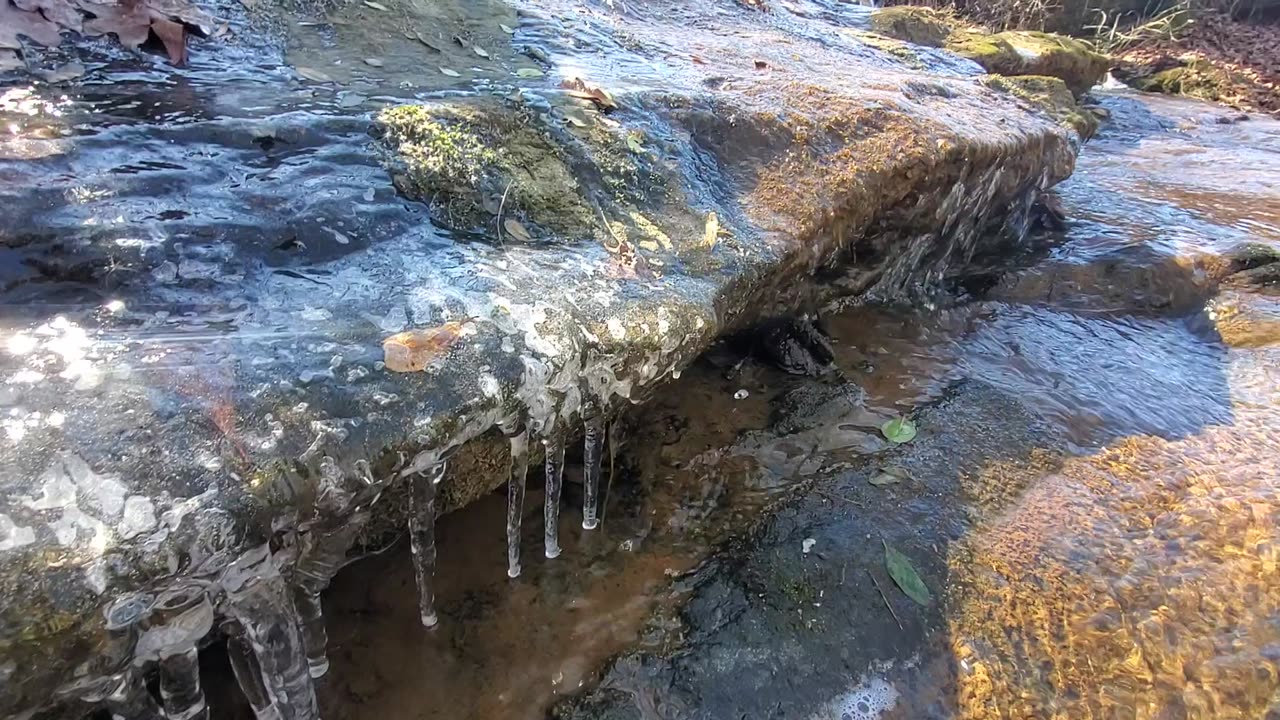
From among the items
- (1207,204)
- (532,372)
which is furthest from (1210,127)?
(532,372)

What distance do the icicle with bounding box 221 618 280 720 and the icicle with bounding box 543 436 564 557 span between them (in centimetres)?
90

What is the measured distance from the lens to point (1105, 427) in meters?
3.31

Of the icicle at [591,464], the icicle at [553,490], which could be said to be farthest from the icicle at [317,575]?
the icicle at [591,464]

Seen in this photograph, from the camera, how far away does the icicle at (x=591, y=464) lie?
2.32 meters

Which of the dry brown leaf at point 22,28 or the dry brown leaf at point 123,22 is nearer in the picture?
the dry brown leaf at point 22,28

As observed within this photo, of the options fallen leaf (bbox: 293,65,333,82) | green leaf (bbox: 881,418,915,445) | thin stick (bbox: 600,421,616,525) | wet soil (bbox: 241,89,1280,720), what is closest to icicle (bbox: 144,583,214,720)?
wet soil (bbox: 241,89,1280,720)

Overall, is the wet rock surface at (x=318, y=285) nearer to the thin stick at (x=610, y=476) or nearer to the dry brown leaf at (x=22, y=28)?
the dry brown leaf at (x=22, y=28)

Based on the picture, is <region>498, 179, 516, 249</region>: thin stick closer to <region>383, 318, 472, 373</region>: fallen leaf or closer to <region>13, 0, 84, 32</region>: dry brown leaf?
<region>383, 318, 472, 373</region>: fallen leaf

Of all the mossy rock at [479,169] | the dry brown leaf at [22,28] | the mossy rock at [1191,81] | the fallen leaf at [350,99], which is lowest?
the mossy rock at [1191,81]

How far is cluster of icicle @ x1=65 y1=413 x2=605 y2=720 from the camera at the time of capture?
1.45 m

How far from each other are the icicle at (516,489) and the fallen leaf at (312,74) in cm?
189

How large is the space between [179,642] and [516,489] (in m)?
0.94

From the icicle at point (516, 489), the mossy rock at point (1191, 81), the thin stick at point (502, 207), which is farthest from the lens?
the mossy rock at point (1191, 81)

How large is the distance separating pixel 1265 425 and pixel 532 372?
3408mm
